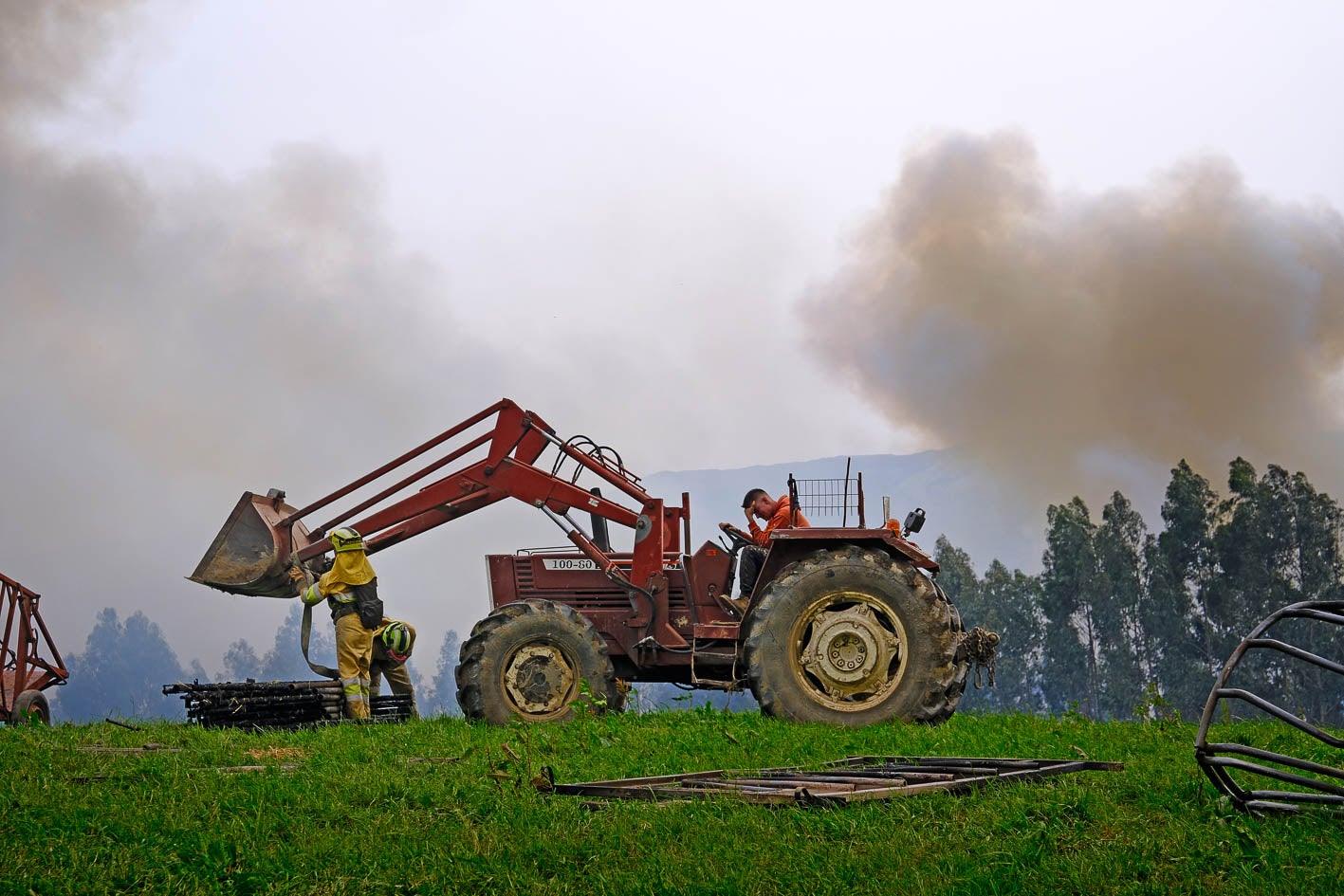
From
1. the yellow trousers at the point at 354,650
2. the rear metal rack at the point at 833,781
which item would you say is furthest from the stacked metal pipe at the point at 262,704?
the rear metal rack at the point at 833,781

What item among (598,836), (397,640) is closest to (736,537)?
(397,640)

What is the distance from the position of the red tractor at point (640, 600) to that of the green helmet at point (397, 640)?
0.94m

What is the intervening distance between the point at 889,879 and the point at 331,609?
34.3 feet

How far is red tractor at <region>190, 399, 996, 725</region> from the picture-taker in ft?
38.5

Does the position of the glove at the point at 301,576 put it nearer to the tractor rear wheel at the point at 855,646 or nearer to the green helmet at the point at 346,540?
the green helmet at the point at 346,540

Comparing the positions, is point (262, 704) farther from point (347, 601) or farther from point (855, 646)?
point (855, 646)

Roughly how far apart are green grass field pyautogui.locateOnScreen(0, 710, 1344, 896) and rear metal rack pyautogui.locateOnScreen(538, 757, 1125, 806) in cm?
11

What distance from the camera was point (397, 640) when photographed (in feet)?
47.7

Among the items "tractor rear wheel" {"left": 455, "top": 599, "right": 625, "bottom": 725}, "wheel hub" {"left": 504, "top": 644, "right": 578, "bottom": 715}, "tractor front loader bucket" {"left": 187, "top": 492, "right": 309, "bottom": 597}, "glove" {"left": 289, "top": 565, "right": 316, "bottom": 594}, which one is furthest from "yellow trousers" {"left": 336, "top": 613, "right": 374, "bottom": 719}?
"wheel hub" {"left": 504, "top": 644, "right": 578, "bottom": 715}

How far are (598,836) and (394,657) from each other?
31.0 feet

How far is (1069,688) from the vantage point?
165 feet

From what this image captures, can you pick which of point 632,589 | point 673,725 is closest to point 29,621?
point 632,589

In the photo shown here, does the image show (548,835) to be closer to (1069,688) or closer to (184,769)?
(184,769)

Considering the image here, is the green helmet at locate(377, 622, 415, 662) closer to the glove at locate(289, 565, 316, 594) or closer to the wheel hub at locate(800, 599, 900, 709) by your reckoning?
the glove at locate(289, 565, 316, 594)
